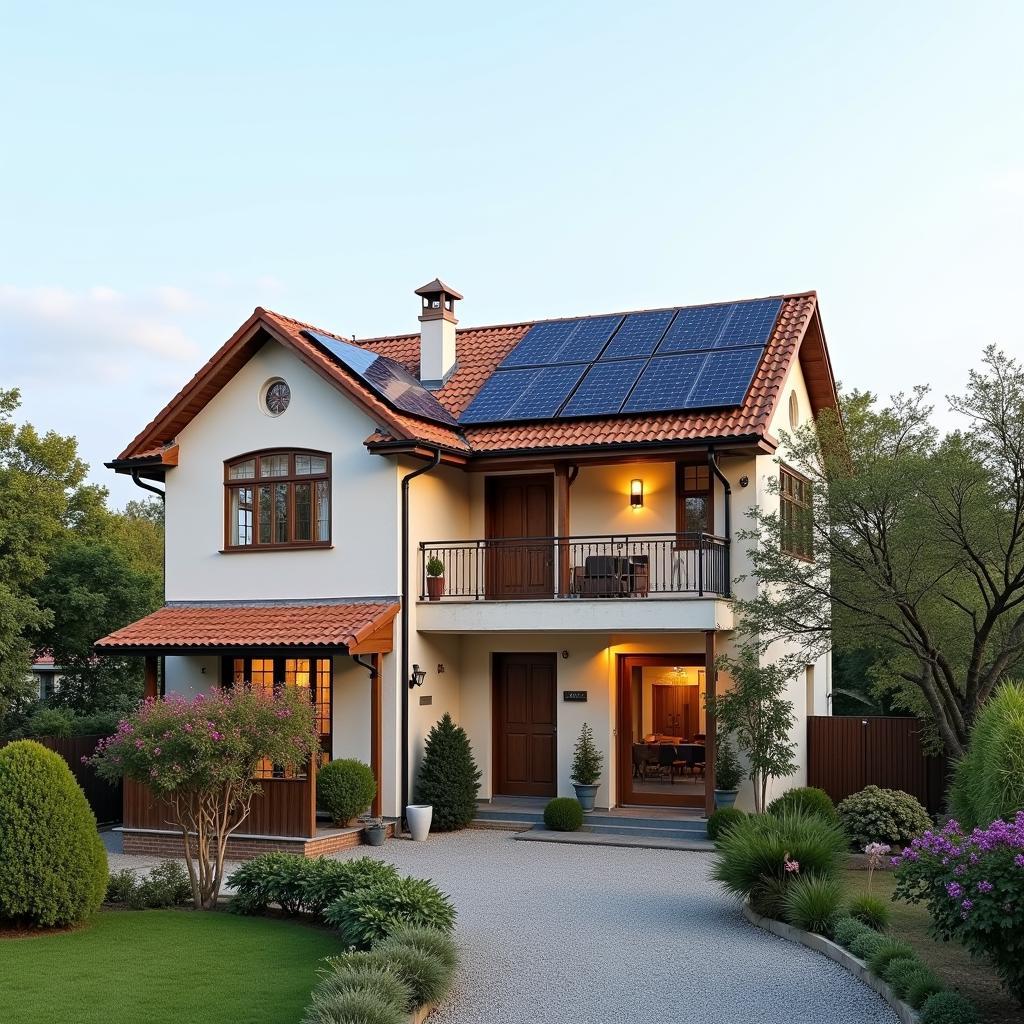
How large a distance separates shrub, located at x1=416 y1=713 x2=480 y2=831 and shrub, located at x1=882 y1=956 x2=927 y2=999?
10.4 metres

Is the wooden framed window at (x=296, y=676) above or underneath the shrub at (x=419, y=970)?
above

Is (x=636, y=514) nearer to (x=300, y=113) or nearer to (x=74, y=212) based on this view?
(x=300, y=113)

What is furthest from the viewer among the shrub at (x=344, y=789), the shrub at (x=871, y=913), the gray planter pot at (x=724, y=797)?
the gray planter pot at (x=724, y=797)

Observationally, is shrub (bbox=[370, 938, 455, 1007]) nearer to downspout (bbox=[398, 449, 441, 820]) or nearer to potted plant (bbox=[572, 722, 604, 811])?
downspout (bbox=[398, 449, 441, 820])

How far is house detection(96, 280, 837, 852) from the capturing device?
1961cm

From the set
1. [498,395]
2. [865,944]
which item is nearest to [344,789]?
[498,395]

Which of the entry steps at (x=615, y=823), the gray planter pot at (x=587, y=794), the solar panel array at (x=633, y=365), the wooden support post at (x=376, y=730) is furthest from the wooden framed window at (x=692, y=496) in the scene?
the wooden support post at (x=376, y=730)

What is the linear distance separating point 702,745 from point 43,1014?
13.2 m

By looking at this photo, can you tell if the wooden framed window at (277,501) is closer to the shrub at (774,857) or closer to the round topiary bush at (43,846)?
the round topiary bush at (43,846)

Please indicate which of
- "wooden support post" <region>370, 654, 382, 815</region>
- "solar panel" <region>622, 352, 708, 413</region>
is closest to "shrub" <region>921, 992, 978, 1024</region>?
"wooden support post" <region>370, 654, 382, 815</region>

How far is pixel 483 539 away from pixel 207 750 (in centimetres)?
843

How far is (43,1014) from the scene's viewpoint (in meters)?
9.45

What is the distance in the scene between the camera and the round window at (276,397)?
2103cm

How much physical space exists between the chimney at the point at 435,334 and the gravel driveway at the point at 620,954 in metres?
9.47
